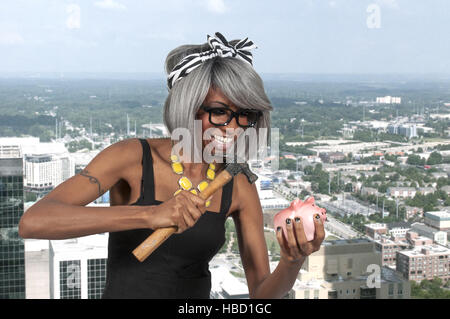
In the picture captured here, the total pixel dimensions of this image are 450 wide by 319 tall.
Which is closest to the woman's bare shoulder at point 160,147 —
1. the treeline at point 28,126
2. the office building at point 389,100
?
the treeline at point 28,126

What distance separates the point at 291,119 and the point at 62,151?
633 cm

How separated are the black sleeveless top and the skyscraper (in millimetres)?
11483

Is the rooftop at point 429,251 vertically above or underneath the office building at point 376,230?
underneath

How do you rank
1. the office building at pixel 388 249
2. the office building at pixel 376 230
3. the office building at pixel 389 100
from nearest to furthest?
the office building at pixel 388 249 < the office building at pixel 376 230 < the office building at pixel 389 100

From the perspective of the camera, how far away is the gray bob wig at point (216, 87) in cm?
76

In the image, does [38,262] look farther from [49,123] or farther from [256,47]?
[256,47]

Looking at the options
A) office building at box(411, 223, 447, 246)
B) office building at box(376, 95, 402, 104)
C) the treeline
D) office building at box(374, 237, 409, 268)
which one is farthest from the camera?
office building at box(376, 95, 402, 104)

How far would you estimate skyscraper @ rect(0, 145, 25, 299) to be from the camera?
12.0m

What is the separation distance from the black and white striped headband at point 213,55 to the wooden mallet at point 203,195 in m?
0.13

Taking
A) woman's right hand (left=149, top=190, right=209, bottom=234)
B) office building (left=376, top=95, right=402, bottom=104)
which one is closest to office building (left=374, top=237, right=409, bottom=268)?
office building (left=376, top=95, right=402, bottom=104)

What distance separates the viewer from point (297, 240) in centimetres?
69

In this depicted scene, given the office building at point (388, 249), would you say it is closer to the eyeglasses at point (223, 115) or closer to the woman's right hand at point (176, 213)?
the eyeglasses at point (223, 115)

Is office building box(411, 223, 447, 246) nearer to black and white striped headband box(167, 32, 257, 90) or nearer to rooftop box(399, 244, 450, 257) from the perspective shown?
rooftop box(399, 244, 450, 257)

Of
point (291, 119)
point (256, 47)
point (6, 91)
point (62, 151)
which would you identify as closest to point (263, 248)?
point (256, 47)
